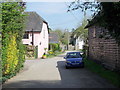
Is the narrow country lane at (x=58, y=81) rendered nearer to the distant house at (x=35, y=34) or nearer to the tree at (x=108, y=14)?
the tree at (x=108, y=14)

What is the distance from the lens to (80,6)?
884 centimetres

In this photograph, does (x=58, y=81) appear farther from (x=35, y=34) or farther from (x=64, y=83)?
(x=35, y=34)

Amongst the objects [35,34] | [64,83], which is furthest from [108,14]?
[35,34]

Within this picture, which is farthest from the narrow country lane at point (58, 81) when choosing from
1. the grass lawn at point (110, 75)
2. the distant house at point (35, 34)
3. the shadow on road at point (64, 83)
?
the distant house at point (35, 34)

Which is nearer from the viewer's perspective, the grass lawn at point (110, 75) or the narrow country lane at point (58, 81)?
the narrow country lane at point (58, 81)

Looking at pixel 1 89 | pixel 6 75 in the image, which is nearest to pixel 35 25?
pixel 6 75

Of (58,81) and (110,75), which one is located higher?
(110,75)

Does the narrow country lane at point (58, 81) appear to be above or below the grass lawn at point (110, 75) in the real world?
below

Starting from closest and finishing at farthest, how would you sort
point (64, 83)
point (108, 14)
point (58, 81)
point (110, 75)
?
point (108, 14), point (64, 83), point (58, 81), point (110, 75)

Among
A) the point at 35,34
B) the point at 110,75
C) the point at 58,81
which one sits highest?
the point at 35,34

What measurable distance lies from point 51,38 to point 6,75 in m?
66.0

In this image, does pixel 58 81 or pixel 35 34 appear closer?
pixel 58 81

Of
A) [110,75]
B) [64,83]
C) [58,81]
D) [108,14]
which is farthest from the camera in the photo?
[110,75]

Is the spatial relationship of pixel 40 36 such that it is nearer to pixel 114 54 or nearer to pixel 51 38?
pixel 114 54
